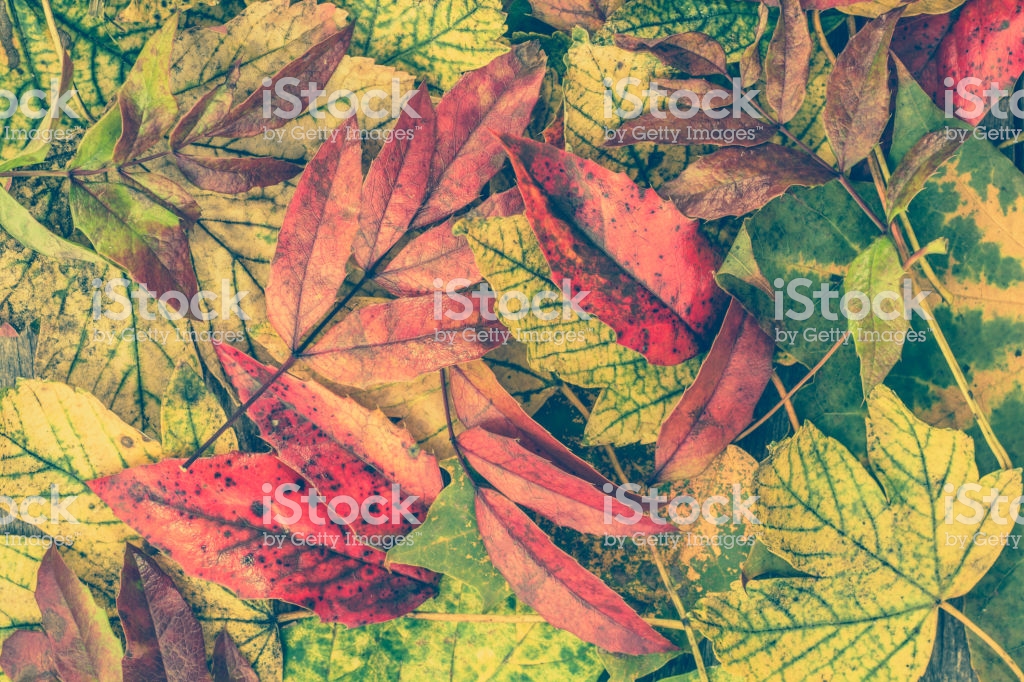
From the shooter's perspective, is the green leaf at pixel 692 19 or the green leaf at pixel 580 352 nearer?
the green leaf at pixel 580 352

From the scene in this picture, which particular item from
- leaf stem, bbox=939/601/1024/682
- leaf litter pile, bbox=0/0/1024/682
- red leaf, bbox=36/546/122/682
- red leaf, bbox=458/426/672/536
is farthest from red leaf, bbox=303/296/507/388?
leaf stem, bbox=939/601/1024/682

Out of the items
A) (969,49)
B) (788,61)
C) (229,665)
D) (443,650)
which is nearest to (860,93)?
(788,61)

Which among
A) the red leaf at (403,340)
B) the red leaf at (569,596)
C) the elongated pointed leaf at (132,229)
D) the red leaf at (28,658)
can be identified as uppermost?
the elongated pointed leaf at (132,229)

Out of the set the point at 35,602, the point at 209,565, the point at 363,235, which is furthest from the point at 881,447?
the point at 35,602

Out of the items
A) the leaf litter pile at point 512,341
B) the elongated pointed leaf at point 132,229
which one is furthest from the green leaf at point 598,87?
the elongated pointed leaf at point 132,229

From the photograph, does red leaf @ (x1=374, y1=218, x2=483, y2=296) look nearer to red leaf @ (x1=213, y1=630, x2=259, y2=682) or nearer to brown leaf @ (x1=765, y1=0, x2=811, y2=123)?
brown leaf @ (x1=765, y1=0, x2=811, y2=123)

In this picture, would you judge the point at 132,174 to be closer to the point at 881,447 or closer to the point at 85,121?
the point at 85,121

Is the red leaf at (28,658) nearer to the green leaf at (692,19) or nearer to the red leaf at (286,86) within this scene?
the red leaf at (286,86)
